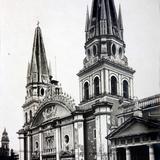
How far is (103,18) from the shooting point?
1811 centimetres

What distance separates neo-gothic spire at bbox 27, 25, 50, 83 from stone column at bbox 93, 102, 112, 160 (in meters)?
8.75

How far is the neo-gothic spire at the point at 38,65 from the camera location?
2405cm

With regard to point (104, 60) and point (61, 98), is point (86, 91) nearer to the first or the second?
point (61, 98)

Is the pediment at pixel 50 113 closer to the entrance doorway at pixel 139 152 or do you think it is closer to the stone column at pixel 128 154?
the entrance doorway at pixel 139 152

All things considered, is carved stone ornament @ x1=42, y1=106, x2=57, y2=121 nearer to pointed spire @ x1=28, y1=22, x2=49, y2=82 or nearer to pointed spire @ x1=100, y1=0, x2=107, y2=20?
pointed spire @ x1=28, y1=22, x2=49, y2=82

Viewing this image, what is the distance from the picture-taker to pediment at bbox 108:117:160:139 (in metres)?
13.0

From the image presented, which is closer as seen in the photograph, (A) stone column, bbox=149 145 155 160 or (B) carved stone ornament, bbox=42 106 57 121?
(A) stone column, bbox=149 145 155 160

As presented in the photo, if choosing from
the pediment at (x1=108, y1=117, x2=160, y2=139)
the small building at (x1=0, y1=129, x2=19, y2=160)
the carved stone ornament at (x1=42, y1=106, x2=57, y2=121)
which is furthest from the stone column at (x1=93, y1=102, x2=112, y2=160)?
the small building at (x1=0, y1=129, x2=19, y2=160)

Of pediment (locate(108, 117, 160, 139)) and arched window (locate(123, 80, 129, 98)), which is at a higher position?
arched window (locate(123, 80, 129, 98))

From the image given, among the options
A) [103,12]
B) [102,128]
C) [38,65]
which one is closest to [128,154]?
[102,128]

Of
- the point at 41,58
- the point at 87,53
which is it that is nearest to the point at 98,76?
the point at 87,53

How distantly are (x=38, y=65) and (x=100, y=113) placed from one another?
9.24 meters

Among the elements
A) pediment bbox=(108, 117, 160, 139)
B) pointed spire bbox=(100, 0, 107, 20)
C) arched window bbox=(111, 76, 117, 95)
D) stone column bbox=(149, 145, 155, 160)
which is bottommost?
stone column bbox=(149, 145, 155, 160)

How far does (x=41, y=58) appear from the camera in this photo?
24.3m
